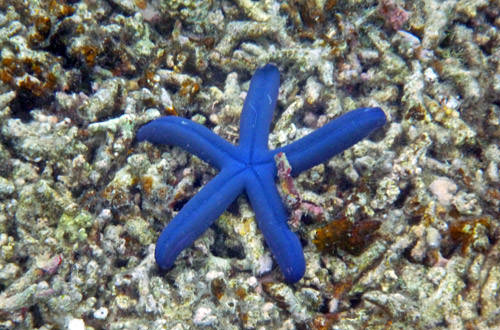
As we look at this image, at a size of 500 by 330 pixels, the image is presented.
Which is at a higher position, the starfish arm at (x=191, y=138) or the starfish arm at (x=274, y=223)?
the starfish arm at (x=191, y=138)

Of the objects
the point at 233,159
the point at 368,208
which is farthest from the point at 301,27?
the point at 368,208

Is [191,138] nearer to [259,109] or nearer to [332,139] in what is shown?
[259,109]

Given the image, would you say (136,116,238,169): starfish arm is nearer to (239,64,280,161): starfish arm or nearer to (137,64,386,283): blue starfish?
(137,64,386,283): blue starfish

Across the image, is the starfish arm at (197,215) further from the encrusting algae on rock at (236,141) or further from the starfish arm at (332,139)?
the starfish arm at (332,139)

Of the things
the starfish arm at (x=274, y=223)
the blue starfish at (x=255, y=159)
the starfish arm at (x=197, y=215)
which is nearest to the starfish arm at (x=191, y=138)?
the blue starfish at (x=255, y=159)

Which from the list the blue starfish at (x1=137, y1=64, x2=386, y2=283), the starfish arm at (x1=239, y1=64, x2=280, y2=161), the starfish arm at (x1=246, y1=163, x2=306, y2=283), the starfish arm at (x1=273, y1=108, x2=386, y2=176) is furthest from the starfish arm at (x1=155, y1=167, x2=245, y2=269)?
the starfish arm at (x1=273, y1=108, x2=386, y2=176)

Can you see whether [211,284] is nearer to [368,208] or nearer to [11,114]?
[368,208]
